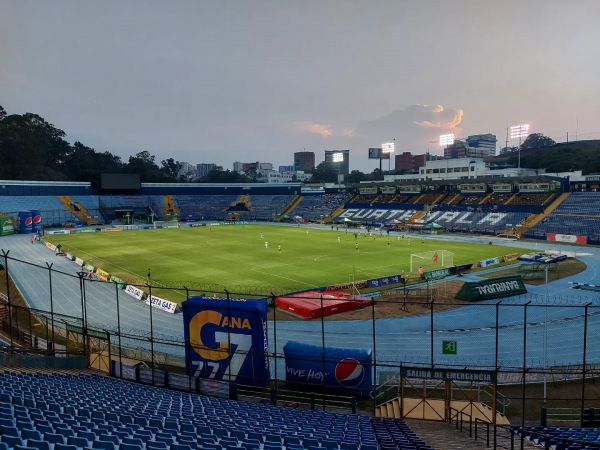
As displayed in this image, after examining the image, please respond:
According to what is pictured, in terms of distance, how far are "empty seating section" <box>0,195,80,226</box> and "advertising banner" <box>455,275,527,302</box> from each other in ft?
292

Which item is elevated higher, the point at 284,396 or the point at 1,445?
the point at 1,445

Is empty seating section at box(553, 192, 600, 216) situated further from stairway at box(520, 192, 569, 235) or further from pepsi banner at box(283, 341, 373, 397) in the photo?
pepsi banner at box(283, 341, 373, 397)

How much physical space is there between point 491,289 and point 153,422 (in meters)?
30.1

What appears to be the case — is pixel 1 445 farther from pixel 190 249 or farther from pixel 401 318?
pixel 190 249

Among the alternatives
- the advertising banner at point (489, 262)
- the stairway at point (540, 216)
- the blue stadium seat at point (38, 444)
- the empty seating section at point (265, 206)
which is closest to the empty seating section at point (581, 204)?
the stairway at point (540, 216)

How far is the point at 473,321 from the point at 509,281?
8408 millimetres

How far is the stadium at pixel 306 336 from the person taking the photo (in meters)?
12.0

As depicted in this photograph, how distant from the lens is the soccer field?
1647 inches

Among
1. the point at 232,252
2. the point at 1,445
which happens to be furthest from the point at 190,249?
the point at 1,445

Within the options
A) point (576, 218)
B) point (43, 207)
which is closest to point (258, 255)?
point (576, 218)

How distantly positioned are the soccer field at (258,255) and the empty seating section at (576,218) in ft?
A: 50.1

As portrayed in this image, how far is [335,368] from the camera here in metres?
18.6

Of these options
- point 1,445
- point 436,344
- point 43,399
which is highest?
point 1,445

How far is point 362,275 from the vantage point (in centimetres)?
4253
